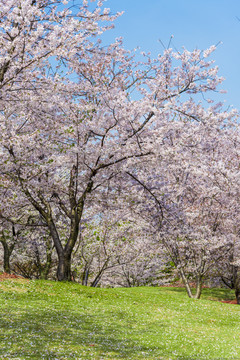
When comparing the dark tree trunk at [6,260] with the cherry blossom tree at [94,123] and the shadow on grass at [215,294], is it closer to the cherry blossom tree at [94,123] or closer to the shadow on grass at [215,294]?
the cherry blossom tree at [94,123]

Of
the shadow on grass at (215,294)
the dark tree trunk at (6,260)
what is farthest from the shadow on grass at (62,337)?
the shadow on grass at (215,294)

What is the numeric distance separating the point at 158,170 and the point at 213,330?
8167mm

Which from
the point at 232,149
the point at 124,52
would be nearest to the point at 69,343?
the point at 124,52

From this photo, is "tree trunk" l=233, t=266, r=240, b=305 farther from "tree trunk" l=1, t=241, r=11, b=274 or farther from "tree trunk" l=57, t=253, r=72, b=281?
"tree trunk" l=1, t=241, r=11, b=274

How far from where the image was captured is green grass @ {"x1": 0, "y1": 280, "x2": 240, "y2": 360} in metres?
9.42

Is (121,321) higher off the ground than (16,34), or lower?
A: lower

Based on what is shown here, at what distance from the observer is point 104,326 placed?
12.8 m

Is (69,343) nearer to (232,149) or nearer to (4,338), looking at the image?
(4,338)

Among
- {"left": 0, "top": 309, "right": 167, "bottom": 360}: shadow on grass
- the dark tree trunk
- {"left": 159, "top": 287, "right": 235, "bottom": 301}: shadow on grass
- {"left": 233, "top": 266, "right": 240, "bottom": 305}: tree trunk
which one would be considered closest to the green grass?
{"left": 0, "top": 309, "right": 167, "bottom": 360}: shadow on grass

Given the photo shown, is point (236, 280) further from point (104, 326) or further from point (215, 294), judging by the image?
point (104, 326)

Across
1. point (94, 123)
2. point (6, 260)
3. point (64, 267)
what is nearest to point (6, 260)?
point (6, 260)

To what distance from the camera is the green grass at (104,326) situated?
30.9 ft

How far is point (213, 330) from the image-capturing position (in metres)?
14.9

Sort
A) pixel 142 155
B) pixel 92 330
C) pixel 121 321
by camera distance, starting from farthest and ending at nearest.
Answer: pixel 142 155
pixel 121 321
pixel 92 330
